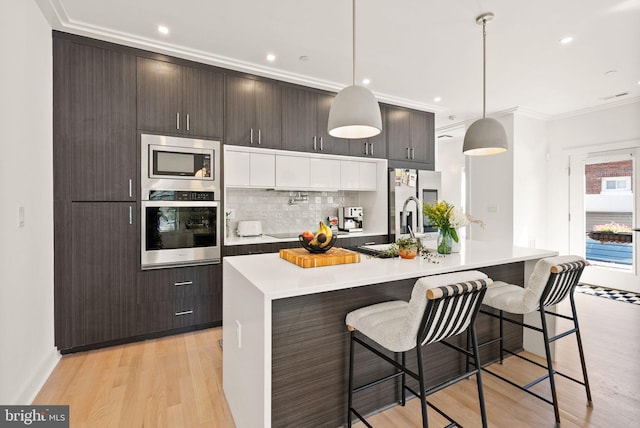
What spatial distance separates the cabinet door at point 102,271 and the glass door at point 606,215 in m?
5.67

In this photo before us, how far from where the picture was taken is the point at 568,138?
5.21 m

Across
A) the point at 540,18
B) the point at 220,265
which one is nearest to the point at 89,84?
the point at 220,265

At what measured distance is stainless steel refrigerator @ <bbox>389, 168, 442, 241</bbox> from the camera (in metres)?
4.34

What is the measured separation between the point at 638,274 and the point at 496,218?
1914mm

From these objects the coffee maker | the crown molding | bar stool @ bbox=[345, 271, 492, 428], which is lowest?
bar stool @ bbox=[345, 271, 492, 428]

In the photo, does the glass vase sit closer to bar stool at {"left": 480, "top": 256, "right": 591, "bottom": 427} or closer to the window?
bar stool at {"left": 480, "top": 256, "right": 591, "bottom": 427}

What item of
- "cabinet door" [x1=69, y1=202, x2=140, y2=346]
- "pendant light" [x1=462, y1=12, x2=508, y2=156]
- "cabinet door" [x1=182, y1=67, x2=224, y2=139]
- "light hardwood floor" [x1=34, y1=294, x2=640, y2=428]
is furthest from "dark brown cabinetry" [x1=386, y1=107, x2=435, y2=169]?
"cabinet door" [x1=69, y1=202, x2=140, y2=346]

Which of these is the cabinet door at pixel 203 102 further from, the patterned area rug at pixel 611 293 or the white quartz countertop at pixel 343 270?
the patterned area rug at pixel 611 293

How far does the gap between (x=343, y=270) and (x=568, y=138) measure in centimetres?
546

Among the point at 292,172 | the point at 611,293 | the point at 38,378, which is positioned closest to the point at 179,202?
the point at 292,172

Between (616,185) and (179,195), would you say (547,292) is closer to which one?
(179,195)

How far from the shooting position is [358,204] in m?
4.72

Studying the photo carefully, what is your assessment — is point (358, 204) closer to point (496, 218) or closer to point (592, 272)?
point (496, 218)

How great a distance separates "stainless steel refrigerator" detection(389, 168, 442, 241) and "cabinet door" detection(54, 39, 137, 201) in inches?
120
